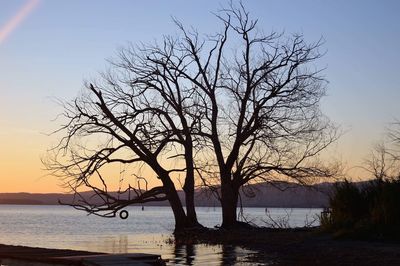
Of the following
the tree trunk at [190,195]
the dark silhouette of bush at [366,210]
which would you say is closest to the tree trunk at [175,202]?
the tree trunk at [190,195]

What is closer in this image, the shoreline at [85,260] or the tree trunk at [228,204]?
the shoreline at [85,260]

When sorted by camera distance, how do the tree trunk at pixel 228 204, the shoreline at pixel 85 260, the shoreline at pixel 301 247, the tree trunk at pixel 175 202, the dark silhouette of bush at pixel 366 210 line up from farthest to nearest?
the tree trunk at pixel 228 204 → the tree trunk at pixel 175 202 → the dark silhouette of bush at pixel 366 210 → the shoreline at pixel 301 247 → the shoreline at pixel 85 260

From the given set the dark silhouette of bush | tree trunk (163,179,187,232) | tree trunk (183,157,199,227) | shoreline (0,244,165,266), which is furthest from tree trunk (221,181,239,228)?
shoreline (0,244,165,266)

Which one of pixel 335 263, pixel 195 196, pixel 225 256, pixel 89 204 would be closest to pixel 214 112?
pixel 195 196

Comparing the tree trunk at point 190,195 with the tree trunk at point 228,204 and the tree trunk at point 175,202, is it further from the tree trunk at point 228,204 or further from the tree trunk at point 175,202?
the tree trunk at point 228,204

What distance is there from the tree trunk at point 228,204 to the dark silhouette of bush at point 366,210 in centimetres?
639

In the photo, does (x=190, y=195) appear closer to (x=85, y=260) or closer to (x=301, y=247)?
(x=301, y=247)

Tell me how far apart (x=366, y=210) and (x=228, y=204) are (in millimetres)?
9076

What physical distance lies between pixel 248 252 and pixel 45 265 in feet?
34.9

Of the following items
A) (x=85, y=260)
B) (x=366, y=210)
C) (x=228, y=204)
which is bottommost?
(x=85, y=260)

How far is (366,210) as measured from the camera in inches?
1185

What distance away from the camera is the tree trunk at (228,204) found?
3691 cm

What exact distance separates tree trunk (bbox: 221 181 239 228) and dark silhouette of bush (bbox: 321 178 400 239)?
21.0 ft

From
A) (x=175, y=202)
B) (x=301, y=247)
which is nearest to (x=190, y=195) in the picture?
(x=175, y=202)
